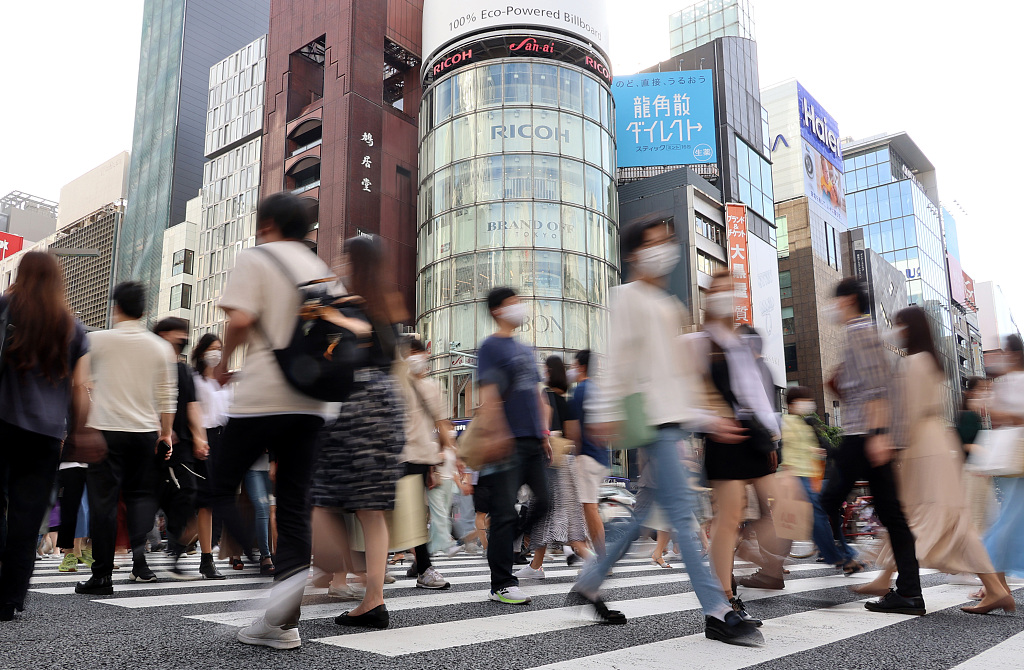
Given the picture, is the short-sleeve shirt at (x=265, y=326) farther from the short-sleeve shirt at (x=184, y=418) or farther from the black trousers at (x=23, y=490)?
the short-sleeve shirt at (x=184, y=418)

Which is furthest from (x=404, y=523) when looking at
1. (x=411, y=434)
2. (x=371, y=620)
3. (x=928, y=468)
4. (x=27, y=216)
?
(x=27, y=216)

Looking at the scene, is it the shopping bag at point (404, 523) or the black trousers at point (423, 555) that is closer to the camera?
the shopping bag at point (404, 523)

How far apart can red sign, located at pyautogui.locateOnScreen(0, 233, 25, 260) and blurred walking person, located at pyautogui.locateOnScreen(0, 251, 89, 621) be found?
129 metres

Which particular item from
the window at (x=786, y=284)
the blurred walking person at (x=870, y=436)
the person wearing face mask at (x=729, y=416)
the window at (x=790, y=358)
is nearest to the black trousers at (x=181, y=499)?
the person wearing face mask at (x=729, y=416)

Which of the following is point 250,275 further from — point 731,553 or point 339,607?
point 731,553

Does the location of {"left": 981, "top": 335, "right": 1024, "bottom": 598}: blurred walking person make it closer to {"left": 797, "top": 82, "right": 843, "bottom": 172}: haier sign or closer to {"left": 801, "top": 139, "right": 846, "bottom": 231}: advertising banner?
{"left": 801, "top": 139, "right": 846, "bottom": 231}: advertising banner

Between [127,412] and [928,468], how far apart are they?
4.64 m

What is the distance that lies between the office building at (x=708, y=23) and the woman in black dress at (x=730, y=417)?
69211mm

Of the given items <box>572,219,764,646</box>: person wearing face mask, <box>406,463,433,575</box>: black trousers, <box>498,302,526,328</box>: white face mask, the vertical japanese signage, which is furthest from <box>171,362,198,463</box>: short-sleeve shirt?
the vertical japanese signage

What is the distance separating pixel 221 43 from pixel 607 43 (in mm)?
71318

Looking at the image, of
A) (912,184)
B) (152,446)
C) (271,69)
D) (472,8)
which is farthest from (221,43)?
(152,446)

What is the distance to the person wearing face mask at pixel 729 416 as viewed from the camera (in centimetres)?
349

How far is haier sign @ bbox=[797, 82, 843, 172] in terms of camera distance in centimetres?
7112

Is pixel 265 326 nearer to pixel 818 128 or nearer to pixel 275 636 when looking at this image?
pixel 275 636
